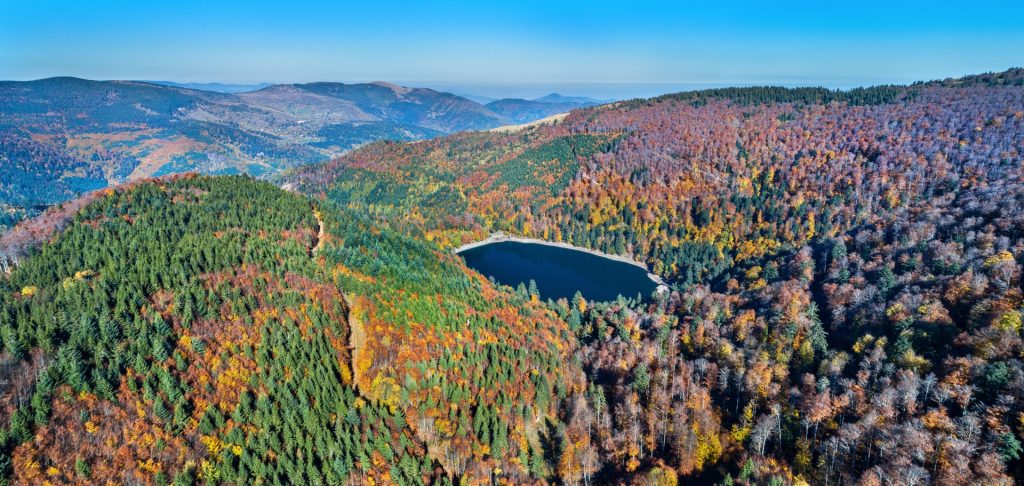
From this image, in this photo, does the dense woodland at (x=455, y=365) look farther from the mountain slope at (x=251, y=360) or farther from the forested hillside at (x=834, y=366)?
the forested hillside at (x=834, y=366)

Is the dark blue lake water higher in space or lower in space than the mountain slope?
lower

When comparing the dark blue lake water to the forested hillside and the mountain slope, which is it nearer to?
the forested hillside

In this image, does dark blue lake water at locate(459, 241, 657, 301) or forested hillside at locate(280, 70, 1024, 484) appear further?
dark blue lake water at locate(459, 241, 657, 301)

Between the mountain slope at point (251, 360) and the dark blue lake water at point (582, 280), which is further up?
the mountain slope at point (251, 360)

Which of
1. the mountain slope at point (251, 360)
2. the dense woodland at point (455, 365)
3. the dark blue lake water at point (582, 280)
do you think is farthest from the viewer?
the dark blue lake water at point (582, 280)

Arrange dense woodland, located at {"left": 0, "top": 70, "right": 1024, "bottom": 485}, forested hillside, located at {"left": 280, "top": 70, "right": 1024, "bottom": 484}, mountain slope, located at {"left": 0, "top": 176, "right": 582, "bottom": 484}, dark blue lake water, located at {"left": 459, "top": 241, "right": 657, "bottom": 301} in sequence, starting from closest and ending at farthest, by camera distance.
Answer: mountain slope, located at {"left": 0, "top": 176, "right": 582, "bottom": 484}
dense woodland, located at {"left": 0, "top": 70, "right": 1024, "bottom": 485}
forested hillside, located at {"left": 280, "top": 70, "right": 1024, "bottom": 484}
dark blue lake water, located at {"left": 459, "top": 241, "right": 657, "bottom": 301}

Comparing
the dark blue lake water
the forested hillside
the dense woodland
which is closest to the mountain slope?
the dense woodland

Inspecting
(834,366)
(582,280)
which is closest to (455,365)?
(834,366)

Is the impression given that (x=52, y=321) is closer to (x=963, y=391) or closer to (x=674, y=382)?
(x=674, y=382)

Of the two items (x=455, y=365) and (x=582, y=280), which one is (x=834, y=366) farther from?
(x=582, y=280)

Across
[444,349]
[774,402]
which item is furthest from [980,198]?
[444,349]

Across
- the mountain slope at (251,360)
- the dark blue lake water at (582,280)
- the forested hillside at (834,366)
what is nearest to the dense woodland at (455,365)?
the mountain slope at (251,360)

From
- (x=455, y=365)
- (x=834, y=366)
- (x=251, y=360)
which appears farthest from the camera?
(x=455, y=365)
